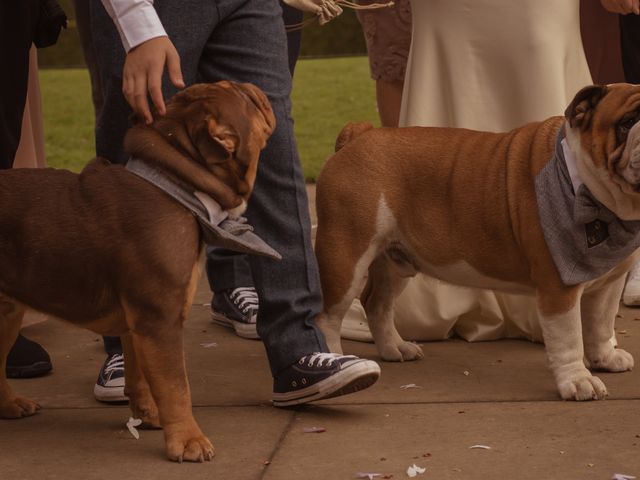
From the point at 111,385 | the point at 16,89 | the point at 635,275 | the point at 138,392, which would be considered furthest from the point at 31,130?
the point at 635,275

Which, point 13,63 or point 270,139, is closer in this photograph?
point 270,139

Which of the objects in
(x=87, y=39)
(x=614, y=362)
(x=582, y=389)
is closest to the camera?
(x=582, y=389)

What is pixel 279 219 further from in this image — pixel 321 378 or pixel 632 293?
pixel 632 293

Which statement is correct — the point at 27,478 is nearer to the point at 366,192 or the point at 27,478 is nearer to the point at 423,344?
the point at 366,192

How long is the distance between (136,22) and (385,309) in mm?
1847

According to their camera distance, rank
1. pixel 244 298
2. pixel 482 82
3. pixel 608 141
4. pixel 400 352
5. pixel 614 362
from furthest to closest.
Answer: pixel 244 298
pixel 482 82
pixel 400 352
pixel 614 362
pixel 608 141

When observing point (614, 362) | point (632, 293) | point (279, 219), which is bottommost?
point (632, 293)

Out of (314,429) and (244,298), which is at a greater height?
(314,429)

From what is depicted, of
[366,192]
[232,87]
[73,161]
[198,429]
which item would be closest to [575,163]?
[366,192]

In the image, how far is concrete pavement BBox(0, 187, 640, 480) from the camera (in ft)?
12.7

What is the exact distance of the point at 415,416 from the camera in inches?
174

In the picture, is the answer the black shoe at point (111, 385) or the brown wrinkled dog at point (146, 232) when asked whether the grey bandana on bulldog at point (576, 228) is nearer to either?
the brown wrinkled dog at point (146, 232)

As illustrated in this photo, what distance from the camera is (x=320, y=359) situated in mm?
4453

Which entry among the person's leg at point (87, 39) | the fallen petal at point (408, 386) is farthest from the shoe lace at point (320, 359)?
the person's leg at point (87, 39)
